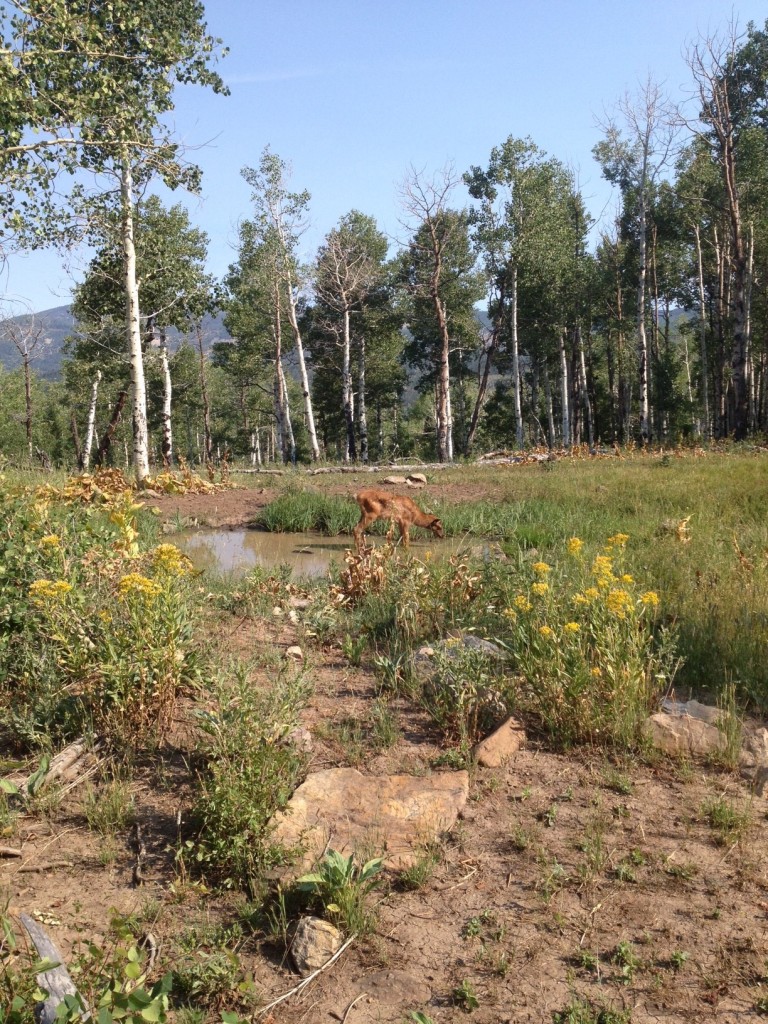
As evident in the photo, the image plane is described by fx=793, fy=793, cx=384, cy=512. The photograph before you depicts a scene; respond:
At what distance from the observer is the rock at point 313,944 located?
291cm

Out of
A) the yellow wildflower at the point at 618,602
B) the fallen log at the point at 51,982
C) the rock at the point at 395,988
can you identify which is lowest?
the rock at the point at 395,988

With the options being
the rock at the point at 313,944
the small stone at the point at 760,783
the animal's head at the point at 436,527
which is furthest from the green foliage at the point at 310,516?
the rock at the point at 313,944

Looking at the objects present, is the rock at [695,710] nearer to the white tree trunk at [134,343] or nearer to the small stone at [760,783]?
the small stone at [760,783]

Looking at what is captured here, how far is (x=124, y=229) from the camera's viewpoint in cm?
1767

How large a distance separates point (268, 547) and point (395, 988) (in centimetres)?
1076

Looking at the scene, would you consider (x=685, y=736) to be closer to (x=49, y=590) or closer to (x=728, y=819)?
(x=728, y=819)

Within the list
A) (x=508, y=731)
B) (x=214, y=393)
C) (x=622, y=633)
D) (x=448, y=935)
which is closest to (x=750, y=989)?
(x=448, y=935)

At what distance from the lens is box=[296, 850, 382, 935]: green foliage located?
304 cm

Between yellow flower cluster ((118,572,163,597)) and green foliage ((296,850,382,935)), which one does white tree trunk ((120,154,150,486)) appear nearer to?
yellow flower cluster ((118,572,163,597))

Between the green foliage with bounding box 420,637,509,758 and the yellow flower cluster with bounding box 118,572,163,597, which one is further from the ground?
the yellow flower cluster with bounding box 118,572,163,597

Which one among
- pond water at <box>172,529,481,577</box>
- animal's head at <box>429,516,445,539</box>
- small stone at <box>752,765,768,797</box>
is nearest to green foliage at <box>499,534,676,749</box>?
small stone at <box>752,765,768,797</box>

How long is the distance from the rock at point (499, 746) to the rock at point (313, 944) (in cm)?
146

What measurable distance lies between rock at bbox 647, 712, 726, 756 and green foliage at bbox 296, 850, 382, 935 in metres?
1.94

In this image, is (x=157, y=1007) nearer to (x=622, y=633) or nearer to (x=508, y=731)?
(x=508, y=731)
